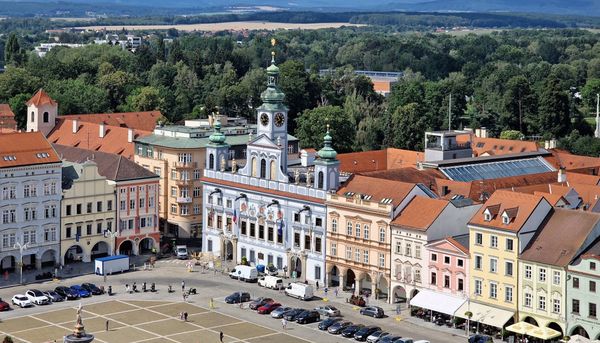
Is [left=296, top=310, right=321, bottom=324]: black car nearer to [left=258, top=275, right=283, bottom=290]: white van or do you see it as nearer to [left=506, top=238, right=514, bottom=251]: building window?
[left=258, top=275, right=283, bottom=290]: white van

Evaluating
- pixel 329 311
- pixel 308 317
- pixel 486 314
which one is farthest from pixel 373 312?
pixel 486 314

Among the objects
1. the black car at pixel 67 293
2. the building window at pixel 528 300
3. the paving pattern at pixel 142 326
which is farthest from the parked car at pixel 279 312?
the building window at pixel 528 300

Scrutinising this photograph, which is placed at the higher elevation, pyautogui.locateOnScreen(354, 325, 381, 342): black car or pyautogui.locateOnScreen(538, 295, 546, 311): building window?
pyautogui.locateOnScreen(538, 295, 546, 311): building window

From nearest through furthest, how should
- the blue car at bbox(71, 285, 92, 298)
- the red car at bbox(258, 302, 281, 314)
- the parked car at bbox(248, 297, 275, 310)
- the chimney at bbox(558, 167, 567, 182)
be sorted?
the red car at bbox(258, 302, 281, 314) < the parked car at bbox(248, 297, 275, 310) < the blue car at bbox(71, 285, 92, 298) < the chimney at bbox(558, 167, 567, 182)

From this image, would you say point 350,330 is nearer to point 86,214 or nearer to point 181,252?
point 181,252

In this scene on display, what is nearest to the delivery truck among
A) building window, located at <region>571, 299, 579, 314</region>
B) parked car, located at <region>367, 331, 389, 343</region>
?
parked car, located at <region>367, 331, 389, 343</region>

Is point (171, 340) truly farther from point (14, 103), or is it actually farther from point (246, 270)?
point (14, 103)

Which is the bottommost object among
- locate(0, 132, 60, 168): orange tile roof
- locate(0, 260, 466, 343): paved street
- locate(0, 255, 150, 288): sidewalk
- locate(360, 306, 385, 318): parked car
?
locate(0, 255, 150, 288): sidewalk
